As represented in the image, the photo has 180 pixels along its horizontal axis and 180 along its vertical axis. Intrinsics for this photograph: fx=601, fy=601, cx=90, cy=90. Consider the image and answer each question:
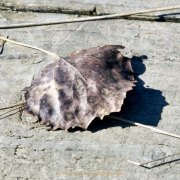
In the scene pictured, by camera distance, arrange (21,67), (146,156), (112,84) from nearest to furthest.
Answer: (146,156)
(112,84)
(21,67)

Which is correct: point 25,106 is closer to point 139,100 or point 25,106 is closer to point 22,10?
point 139,100

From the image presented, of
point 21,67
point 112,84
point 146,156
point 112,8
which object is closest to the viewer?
point 146,156

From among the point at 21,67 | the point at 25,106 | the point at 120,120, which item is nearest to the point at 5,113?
the point at 25,106

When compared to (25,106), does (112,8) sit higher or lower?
higher
